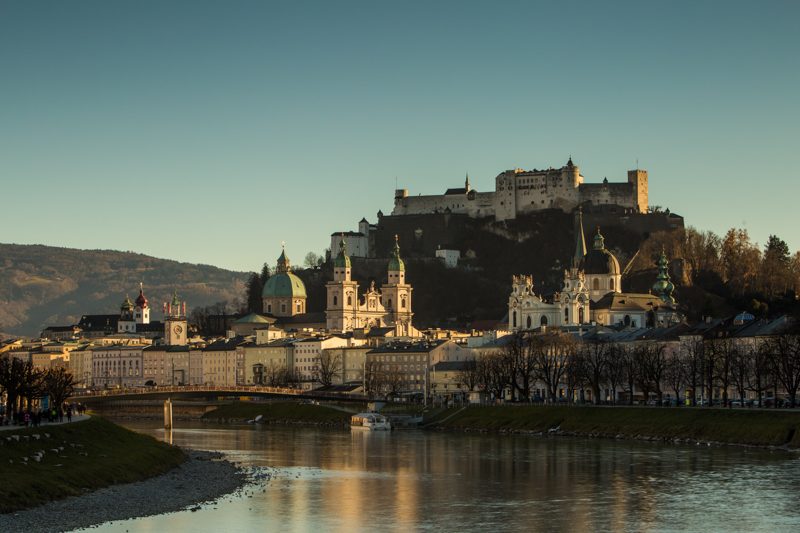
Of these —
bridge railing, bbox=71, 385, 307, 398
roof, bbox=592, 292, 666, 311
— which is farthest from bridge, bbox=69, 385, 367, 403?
roof, bbox=592, 292, 666, 311

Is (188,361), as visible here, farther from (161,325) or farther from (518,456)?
(518,456)

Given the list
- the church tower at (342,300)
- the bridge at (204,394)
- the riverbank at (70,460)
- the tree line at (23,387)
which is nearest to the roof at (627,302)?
the bridge at (204,394)

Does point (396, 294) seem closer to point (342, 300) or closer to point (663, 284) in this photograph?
point (342, 300)

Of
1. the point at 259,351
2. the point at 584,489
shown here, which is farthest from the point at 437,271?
the point at 584,489

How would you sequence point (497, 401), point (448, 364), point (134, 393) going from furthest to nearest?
point (448, 364) → point (134, 393) → point (497, 401)

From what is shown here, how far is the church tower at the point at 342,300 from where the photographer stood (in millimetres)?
166375

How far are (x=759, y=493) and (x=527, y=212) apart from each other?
4906 inches

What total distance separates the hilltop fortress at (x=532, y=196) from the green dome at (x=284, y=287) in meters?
13.3

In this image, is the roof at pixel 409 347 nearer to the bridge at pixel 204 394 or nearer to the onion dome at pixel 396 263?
the bridge at pixel 204 394

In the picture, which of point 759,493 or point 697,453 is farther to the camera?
point 697,453

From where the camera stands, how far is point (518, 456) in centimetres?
6594

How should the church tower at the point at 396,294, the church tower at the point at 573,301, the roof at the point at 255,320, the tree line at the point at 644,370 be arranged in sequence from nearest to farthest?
the tree line at the point at 644,370 < the church tower at the point at 573,301 < the church tower at the point at 396,294 < the roof at the point at 255,320

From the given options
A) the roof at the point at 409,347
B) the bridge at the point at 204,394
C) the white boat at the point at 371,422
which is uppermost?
the roof at the point at 409,347

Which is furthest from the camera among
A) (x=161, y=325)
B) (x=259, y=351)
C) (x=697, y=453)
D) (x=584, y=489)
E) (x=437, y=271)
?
(x=161, y=325)
